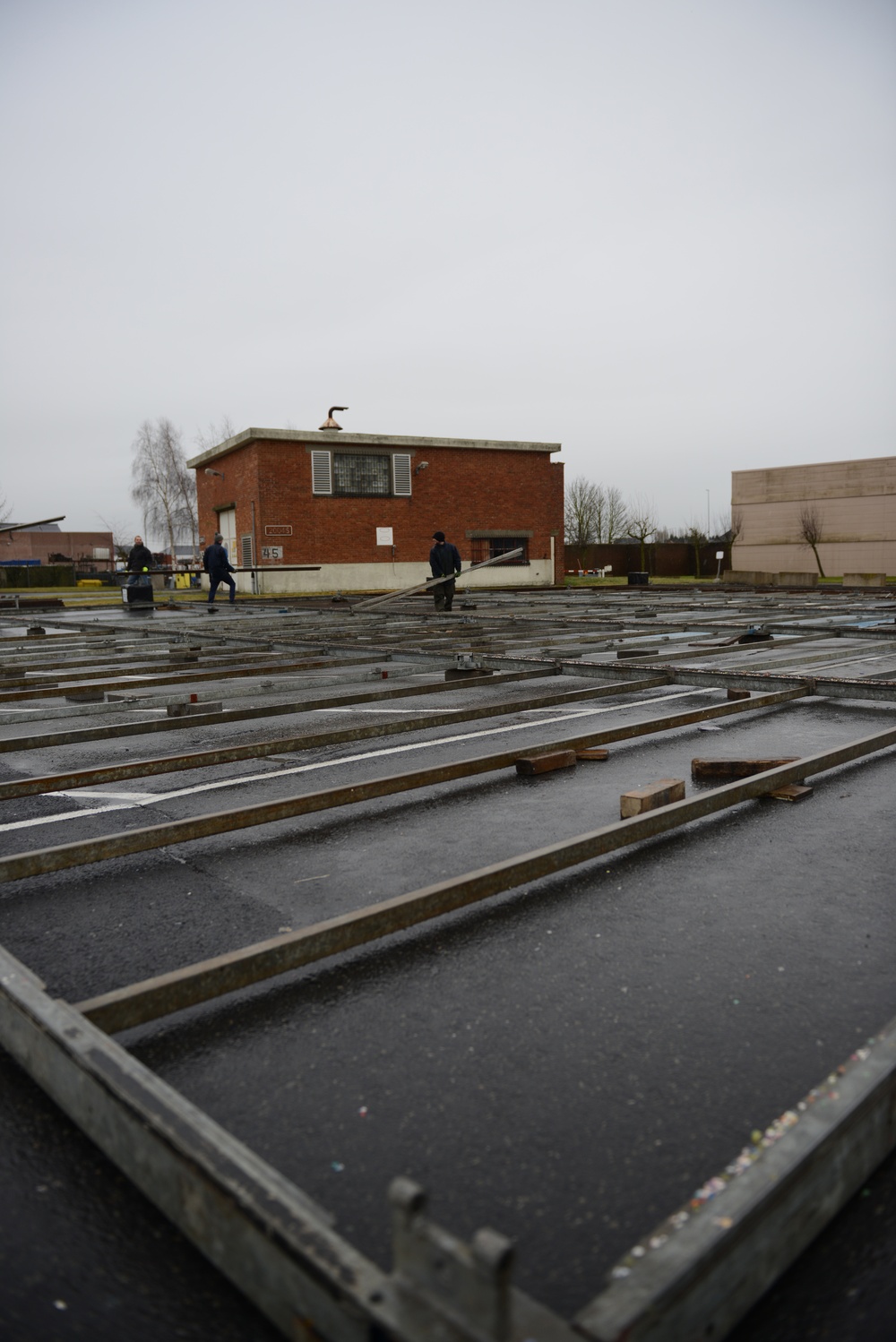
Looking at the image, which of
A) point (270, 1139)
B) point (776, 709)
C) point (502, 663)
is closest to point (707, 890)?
point (270, 1139)

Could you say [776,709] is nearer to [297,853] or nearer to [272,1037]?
[297,853]

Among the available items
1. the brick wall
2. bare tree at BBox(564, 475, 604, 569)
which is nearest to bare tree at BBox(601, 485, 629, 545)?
bare tree at BBox(564, 475, 604, 569)

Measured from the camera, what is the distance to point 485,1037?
2.69 meters

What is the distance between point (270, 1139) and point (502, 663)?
8137 mm

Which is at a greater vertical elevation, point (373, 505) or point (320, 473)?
point (320, 473)

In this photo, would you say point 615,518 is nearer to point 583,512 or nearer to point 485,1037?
point 583,512

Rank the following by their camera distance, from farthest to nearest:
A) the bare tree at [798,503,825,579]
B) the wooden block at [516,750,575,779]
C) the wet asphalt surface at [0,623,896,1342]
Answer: the bare tree at [798,503,825,579] → the wooden block at [516,750,575,779] → the wet asphalt surface at [0,623,896,1342]

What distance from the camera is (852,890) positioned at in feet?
12.6

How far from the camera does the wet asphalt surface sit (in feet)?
6.03

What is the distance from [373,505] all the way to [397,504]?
1207 mm

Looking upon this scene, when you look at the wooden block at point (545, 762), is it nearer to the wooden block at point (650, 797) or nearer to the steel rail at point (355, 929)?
the wooden block at point (650, 797)

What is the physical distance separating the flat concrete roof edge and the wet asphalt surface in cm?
3387

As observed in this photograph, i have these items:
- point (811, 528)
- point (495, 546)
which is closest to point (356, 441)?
point (495, 546)

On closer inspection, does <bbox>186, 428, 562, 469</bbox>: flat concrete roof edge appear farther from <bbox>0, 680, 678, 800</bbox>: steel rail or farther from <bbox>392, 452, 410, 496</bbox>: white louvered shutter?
<bbox>0, 680, 678, 800</bbox>: steel rail
